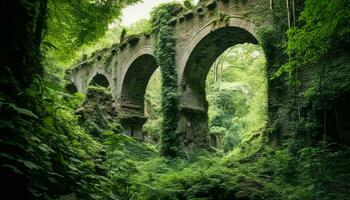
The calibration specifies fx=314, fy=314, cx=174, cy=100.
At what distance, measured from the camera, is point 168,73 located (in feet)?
41.9

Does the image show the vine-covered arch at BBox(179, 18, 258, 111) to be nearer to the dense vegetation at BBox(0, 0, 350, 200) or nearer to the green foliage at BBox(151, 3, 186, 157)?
the green foliage at BBox(151, 3, 186, 157)

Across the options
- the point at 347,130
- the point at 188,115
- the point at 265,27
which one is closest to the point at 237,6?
the point at 265,27

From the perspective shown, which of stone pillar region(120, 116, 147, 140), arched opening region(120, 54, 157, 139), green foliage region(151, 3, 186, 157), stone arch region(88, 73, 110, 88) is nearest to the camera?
green foliage region(151, 3, 186, 157)

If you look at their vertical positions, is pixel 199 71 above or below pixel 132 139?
above

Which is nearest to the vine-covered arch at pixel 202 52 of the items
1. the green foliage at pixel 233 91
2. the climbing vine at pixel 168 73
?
the climbing vine at pixel 168 73

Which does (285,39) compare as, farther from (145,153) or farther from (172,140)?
(145,153)

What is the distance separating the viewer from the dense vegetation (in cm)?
245

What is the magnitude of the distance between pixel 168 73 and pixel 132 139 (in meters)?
8.41

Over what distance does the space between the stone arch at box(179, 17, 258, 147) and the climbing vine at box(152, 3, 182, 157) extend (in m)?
0.32

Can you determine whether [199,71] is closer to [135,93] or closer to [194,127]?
[194,127]

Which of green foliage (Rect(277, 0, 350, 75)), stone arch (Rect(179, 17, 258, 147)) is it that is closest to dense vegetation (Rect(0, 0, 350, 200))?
green foliage (Rect(277, 0, 350, 75))

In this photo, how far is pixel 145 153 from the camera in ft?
41.4

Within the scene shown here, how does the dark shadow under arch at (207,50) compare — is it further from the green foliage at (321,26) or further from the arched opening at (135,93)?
the green foliage at (321,26)

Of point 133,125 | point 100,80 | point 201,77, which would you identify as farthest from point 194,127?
point 100,80
